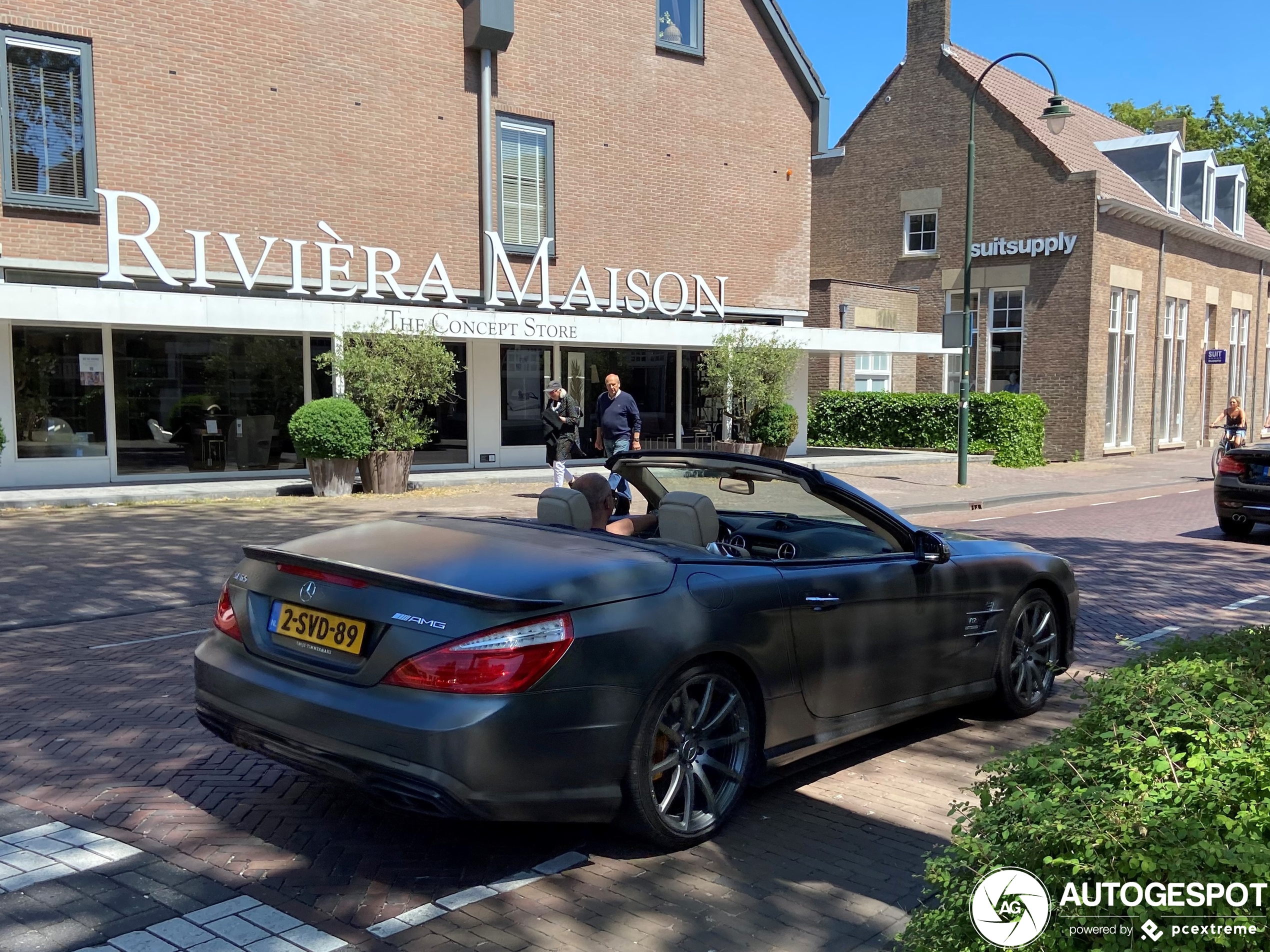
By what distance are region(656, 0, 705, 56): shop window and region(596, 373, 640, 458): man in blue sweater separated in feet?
39.0

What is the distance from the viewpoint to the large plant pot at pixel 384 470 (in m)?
16.7

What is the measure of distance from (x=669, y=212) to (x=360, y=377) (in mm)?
9598

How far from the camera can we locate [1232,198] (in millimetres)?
37188

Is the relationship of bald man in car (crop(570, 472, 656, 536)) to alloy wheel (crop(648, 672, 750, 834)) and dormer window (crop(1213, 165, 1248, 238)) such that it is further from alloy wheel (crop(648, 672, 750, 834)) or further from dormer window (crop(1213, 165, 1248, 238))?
dormer window (crop(1213, 165, 1248, 238))

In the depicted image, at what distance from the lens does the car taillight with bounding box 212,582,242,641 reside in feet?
13.4

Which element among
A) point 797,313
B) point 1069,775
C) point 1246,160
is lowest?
point 1069,775

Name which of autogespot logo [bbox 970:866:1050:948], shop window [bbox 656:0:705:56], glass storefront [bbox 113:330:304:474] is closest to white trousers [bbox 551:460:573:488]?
glass storefront [bbox 113:330:304:474]

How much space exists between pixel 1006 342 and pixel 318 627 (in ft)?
92.1

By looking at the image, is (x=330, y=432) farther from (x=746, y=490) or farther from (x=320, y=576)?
(x=320, y=576)

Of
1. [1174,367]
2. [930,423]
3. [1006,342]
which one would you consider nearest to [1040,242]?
[1006,342]

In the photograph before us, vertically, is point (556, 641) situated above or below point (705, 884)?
above

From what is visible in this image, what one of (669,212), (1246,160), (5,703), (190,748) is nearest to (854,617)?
(190,748)

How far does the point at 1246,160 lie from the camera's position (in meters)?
44.8

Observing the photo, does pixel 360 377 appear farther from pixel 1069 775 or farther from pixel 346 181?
pixel 1069 775
